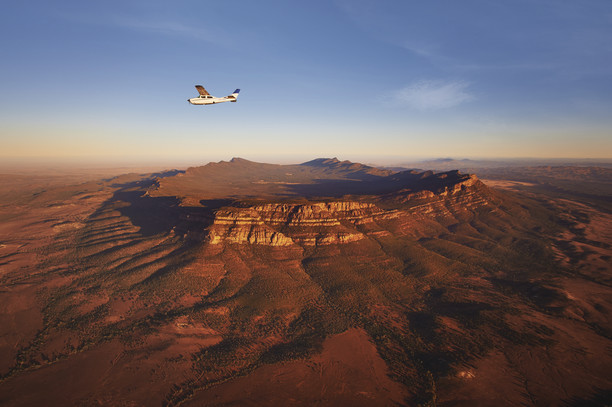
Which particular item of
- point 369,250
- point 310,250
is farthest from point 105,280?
point 369,250

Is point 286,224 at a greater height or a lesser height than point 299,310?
greater

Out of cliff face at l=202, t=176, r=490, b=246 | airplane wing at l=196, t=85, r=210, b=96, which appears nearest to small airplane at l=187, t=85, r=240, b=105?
airplane wing at l=196, t=85, r=210, b=96

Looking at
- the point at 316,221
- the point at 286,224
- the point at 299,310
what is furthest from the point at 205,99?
the point at 316,221

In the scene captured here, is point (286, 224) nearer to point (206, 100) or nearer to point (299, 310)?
point (299, 310)

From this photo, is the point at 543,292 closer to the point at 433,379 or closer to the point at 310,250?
the point at 433,379

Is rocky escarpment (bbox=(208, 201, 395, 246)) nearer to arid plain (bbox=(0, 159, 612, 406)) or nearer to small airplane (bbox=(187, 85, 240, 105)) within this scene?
arid plain (bbox=(0, 159, 612, 406))

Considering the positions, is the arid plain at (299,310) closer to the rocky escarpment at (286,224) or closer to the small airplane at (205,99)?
the rocky escarpment at (286,224)

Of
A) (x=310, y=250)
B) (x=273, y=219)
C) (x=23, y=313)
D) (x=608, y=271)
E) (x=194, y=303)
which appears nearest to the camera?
(x=23, y=313)
